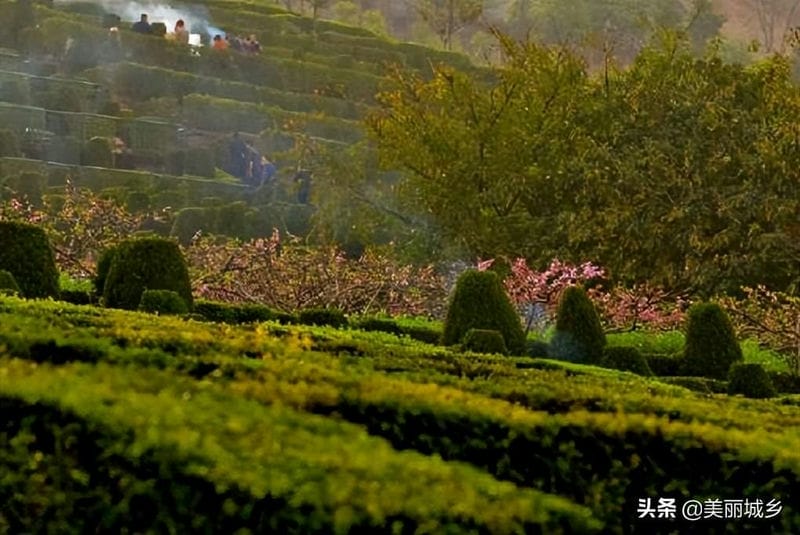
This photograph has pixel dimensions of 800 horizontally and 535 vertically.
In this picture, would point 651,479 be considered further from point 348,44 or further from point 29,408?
point 348,44

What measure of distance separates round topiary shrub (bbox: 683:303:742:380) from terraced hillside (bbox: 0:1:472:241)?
13828mm

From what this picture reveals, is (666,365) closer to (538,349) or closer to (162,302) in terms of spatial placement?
(538,349)

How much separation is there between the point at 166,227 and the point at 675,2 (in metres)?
51.1

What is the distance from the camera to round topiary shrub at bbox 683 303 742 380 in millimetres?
11555

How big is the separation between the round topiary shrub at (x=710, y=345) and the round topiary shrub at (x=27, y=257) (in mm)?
6727

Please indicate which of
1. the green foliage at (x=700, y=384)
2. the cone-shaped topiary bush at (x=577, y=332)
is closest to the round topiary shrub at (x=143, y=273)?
the cone-shaped topiary bush at (x=577, y=332)

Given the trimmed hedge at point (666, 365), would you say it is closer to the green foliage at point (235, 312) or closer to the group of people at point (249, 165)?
the green foliage at point (235, 312)

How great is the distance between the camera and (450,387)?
522 cm

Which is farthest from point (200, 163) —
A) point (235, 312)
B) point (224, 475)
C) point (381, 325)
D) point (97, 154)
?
point (224, 475)

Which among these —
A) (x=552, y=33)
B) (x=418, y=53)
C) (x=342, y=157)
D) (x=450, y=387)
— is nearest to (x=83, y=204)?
(x=342, y=157)

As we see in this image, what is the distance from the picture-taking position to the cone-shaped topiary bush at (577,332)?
1147 cm

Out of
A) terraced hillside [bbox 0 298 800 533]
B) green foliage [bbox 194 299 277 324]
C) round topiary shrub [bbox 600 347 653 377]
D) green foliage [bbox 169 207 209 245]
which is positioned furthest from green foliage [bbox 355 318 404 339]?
green foliage [bbox 169 207 209 245]

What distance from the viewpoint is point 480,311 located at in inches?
433

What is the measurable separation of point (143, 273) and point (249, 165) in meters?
22.7
